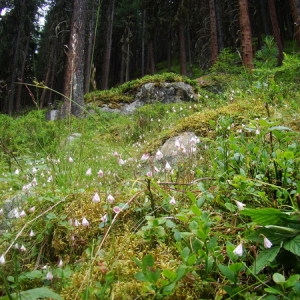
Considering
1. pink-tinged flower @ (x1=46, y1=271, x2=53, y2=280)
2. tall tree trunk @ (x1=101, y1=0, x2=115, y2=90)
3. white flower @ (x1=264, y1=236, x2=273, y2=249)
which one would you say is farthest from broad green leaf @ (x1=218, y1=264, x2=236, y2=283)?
tall tree trunk @ (x1=101, y1=0, x2=115, y2=90)

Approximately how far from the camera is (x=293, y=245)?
117cm

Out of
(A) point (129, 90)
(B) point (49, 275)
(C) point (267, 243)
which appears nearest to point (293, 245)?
(C) point (267, 243)

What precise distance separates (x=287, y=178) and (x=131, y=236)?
900 millimetres

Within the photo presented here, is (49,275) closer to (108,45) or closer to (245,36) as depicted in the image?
(245,36)

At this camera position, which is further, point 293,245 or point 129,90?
point 129,90

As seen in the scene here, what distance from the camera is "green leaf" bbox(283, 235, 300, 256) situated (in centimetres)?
115

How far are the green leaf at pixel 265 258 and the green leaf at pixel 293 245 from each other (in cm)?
3

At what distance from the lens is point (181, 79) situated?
12.5 meters

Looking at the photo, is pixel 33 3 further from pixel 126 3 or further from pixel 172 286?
pixel 172 286

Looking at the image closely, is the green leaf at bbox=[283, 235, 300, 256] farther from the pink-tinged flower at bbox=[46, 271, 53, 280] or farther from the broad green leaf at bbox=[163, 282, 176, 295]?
the pink-tinged flower at bbox=[46, 271, 53, 280]

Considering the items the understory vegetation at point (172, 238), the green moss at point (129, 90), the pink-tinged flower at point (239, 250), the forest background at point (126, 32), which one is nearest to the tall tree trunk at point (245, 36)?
the green moss at point (129, 90)

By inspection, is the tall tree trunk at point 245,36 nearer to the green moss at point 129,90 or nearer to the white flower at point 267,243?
the green moss at point 129,90

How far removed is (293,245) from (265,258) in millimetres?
112

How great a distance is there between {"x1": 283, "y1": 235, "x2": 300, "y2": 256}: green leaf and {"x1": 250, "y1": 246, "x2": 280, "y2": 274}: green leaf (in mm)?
34
